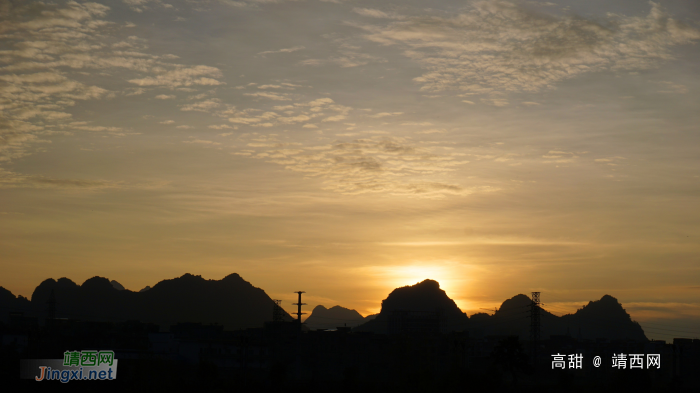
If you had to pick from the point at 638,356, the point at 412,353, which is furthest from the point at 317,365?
the point at 638,356

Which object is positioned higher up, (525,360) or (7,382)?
(525,360)

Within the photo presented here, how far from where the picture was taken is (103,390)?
4237 inches

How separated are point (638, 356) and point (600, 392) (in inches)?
2204

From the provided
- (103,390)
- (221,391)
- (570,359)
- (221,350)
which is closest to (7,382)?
(103,390)

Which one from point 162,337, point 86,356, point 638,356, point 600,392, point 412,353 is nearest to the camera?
point 86,356

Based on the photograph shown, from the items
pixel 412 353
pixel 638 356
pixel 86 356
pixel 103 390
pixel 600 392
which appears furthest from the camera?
pixel 412 353

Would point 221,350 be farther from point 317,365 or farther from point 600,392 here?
point 600,392

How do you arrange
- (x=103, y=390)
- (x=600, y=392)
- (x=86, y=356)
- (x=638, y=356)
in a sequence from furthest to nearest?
(x=638, y=356)
(x=600, y=392)
(x=103, y=390)
(x=86, y=356)

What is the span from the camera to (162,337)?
7121 inches

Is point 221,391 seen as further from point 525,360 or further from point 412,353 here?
point 412,353

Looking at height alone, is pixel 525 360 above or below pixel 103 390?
above

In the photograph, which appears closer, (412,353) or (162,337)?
(162,337)

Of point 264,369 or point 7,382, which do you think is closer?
point 7,382

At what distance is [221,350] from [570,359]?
Result: 308 feet
